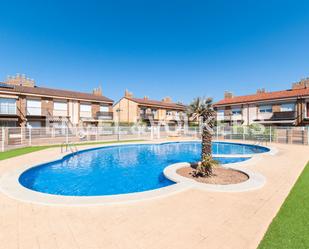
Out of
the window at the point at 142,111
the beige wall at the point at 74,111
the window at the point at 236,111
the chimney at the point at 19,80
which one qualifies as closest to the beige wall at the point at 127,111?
the window at the point at 142,111

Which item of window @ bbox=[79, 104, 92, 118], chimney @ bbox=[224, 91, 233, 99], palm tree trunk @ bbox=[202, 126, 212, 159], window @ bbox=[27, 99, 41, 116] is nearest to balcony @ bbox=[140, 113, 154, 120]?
window @ bbox=[79, 104, 92, 118]

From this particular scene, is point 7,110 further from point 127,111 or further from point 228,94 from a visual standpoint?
point 228,94

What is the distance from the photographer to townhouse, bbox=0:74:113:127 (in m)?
24.0

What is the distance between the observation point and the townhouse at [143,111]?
37.7 metres

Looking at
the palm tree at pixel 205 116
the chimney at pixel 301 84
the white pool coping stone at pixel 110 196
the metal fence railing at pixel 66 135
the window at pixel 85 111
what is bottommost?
the white pool coping stone at pixel 110 196

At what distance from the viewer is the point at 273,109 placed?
29594 millimetres

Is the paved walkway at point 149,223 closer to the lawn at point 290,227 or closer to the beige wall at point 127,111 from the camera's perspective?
the lawn at point 290,227

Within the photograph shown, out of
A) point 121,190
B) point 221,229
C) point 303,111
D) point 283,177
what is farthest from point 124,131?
point 303,111

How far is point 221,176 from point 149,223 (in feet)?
16.3

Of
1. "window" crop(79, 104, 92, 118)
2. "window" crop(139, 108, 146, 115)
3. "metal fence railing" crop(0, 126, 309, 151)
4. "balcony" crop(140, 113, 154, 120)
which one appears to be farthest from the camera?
"balcony" crop(140, 113, 154, 120)

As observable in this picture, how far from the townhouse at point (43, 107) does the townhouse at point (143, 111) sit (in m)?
4.65

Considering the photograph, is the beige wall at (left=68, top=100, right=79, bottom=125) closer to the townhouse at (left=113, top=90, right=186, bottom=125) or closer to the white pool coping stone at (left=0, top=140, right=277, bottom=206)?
the townhouse at (left=113, top=90, right=186, bottom=125)

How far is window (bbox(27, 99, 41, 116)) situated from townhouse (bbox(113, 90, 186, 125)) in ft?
46.8

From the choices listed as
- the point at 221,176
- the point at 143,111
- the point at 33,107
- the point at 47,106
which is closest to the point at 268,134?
the point at 221,176
